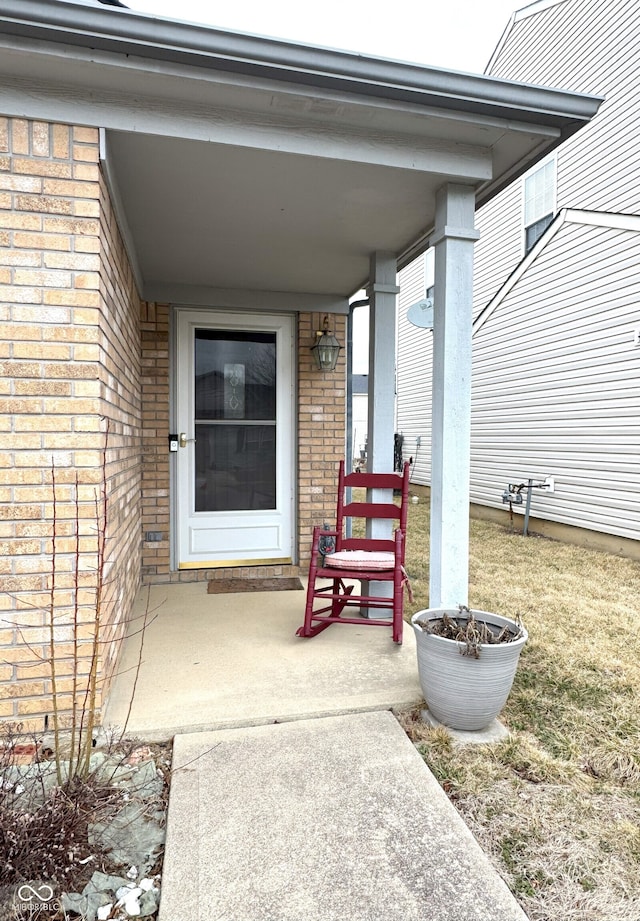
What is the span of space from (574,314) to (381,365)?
4121mm

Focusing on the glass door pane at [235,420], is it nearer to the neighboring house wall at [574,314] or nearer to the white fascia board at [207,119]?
the white fascia board at [207,119]

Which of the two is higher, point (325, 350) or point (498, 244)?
point (498, 244)

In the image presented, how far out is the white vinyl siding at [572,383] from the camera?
5.62 metres

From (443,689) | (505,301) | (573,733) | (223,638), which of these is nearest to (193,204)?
(223,638)

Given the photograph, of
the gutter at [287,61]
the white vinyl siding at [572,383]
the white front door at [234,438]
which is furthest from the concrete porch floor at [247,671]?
the white vinyl siding at [572,383]

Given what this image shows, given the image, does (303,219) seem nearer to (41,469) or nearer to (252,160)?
(252,160)

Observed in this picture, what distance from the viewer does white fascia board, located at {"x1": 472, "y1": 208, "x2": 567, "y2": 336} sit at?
6.10 m

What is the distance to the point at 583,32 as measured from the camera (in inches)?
265

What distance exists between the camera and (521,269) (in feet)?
23.7

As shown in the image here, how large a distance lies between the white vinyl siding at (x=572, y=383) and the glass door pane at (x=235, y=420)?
3651mm

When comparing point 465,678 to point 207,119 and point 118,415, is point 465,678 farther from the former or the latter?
point 207,119

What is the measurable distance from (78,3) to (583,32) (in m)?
7.44

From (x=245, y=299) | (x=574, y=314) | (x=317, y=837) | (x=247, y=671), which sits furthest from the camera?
(x=574, y=314)


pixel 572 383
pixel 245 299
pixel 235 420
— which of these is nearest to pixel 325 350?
pixel 245 299
